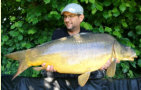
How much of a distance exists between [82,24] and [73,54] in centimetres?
97

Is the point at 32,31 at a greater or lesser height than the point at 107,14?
lesser

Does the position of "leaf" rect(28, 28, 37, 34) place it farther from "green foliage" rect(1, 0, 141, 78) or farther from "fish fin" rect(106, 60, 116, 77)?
"fish fin" rect(106, 60, 116, 77)

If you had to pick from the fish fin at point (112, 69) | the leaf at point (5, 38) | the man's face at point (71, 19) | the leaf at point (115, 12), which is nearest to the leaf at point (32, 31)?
the leaf at point (5, 38)

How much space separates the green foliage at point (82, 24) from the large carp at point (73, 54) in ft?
2.85

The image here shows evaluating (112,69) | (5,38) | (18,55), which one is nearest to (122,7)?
(112,69)

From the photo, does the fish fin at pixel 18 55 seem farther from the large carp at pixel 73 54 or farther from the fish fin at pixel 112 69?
the fish fin at pixel 112 69

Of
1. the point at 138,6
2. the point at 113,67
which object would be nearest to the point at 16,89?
→ the point at 113,67

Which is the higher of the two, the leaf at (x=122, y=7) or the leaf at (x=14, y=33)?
the leaf at (x=122, y=7)

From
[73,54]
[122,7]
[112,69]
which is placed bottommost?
[112,69]

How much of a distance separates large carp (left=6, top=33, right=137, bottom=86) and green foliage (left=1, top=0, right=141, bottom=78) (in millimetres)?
869

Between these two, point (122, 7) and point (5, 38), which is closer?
point (122, 7)

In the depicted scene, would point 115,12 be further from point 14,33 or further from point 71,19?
point 14,33

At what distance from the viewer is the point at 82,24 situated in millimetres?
2320

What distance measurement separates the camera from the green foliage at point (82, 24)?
2377 mm
